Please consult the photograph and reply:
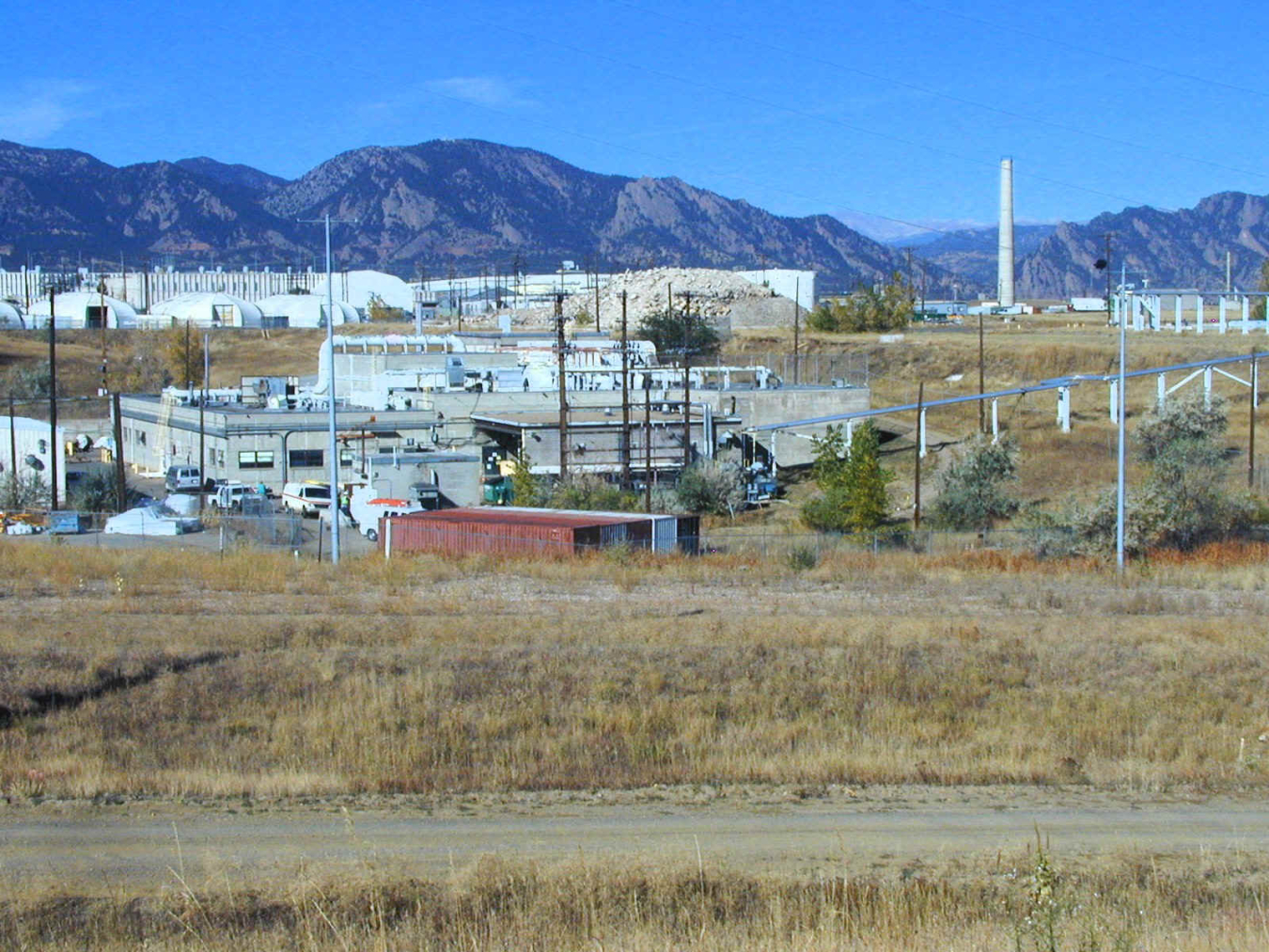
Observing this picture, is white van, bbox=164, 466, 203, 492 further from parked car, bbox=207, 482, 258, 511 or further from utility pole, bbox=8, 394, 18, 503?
utility pole, bbox=8, 394, 18, 503

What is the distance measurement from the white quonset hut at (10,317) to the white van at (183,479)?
57.3 m

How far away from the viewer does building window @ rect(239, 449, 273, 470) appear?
40.4 m

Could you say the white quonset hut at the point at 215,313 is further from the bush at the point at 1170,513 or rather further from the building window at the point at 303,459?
the bush at the point at 1170,513

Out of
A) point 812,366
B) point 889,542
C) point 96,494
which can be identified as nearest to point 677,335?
point 812,366

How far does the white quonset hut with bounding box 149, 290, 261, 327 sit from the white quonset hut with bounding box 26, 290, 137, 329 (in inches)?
96.4

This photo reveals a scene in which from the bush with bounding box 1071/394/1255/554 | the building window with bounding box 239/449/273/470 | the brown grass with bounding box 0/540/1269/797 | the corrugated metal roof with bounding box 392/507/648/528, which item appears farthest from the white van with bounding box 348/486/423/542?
the bush with bounding box 1071/394/1255/554

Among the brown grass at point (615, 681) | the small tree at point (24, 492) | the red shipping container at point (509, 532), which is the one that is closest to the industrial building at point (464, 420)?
the small tree at point (24, 492)

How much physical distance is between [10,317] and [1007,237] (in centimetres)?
8576

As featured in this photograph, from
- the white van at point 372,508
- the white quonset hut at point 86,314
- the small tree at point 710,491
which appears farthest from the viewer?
the white quonset hut at point 86,314

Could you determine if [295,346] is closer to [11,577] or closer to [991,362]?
[991,362]

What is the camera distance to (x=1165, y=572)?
23781 millimetres

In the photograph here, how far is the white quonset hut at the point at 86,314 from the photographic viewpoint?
9675cm

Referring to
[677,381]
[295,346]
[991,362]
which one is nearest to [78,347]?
[295,346]

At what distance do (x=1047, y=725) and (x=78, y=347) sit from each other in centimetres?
8036
